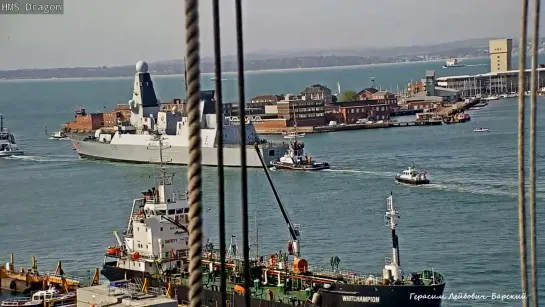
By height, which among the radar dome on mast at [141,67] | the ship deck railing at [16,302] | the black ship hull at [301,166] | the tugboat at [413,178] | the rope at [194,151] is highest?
A: the radar dome on mast at [141,67]

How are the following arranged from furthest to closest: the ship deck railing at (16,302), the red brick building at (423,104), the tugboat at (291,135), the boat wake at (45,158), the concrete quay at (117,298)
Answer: the red brick building at (423,104) → the tugboat at (291,135) → the boat wake at (45,158) → the ship deck railing at (16,302) → the concrete quay at (117,298)

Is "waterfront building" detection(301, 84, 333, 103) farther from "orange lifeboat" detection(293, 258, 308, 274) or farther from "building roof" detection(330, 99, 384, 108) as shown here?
"orange lifeboat" detection(293, 258, 308, 274)

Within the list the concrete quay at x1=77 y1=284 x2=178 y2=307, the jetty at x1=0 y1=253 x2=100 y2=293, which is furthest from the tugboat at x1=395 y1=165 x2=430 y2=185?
the concrete quay at x1=77 y1=284 x2=178 y2=307

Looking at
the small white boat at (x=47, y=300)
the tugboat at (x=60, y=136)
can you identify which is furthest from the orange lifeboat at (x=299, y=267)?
the tugboat at (x=60, y=136)

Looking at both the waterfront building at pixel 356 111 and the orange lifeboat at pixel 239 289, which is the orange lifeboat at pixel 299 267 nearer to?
the orange lifeboat at pixel 239 289

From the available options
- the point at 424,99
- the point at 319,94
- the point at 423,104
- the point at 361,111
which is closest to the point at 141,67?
the point at 361,111

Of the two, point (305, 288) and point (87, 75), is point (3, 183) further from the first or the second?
point (87, 75)

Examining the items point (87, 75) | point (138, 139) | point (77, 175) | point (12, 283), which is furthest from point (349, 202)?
point (87, 75)
